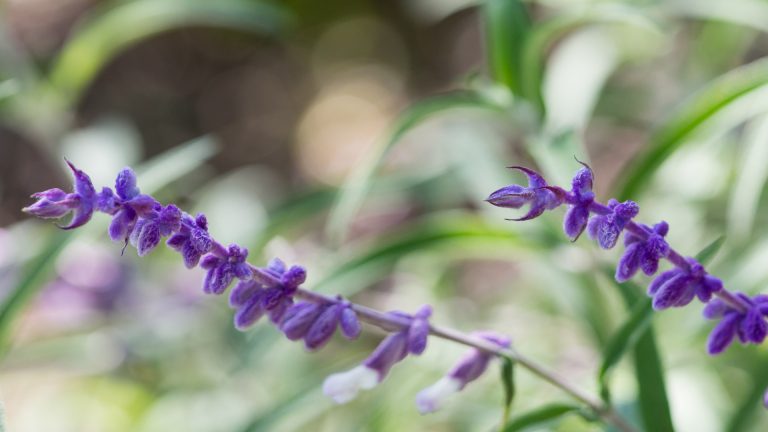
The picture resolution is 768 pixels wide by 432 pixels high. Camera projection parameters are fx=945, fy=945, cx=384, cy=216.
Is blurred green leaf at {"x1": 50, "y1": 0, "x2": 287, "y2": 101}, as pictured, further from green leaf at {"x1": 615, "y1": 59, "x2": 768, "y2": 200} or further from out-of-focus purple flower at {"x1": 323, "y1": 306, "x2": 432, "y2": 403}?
out-of-focus purple flower at {"x1": 323, "y1": 306, "x2": 432, "y2": 403}

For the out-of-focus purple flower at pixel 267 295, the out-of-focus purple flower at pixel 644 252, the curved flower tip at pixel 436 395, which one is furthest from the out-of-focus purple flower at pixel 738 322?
the out-of-focus purple flower at pixel 267 295

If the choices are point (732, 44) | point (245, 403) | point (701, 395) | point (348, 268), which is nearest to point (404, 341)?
point (348, 268)

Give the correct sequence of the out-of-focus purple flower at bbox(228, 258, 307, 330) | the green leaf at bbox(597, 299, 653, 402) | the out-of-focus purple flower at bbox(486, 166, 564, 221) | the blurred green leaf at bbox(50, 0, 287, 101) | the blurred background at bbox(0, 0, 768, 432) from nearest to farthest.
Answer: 1. the out-of-focus purple flower at bbox(486, 166, 564, 221)
2. the out-of-focus purple flower at bbox(228, 258, 307, 330)
3. the green leaf at bbox(597, 299, 653, 402)
4. the blurred background at bbox(0, 0, 768, 432)
5. the blurred green leaf at bbox(50, 0, 287, 101)

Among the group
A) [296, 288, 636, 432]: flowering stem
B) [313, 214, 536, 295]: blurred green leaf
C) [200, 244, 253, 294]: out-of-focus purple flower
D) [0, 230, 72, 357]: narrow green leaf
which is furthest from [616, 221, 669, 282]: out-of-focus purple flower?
[0, 230, 72, 357]: narrow green leaf

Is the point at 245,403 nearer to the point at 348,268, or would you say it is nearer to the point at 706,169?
the point at 348,268

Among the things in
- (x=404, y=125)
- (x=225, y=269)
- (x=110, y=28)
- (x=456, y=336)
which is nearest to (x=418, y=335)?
(x=456, y=336)

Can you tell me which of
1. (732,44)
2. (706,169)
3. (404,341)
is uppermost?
(732,44)

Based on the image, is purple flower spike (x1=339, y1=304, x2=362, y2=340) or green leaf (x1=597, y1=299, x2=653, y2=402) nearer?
purple flower spike (x1=339, y1=304, x2=362, y2=340)
